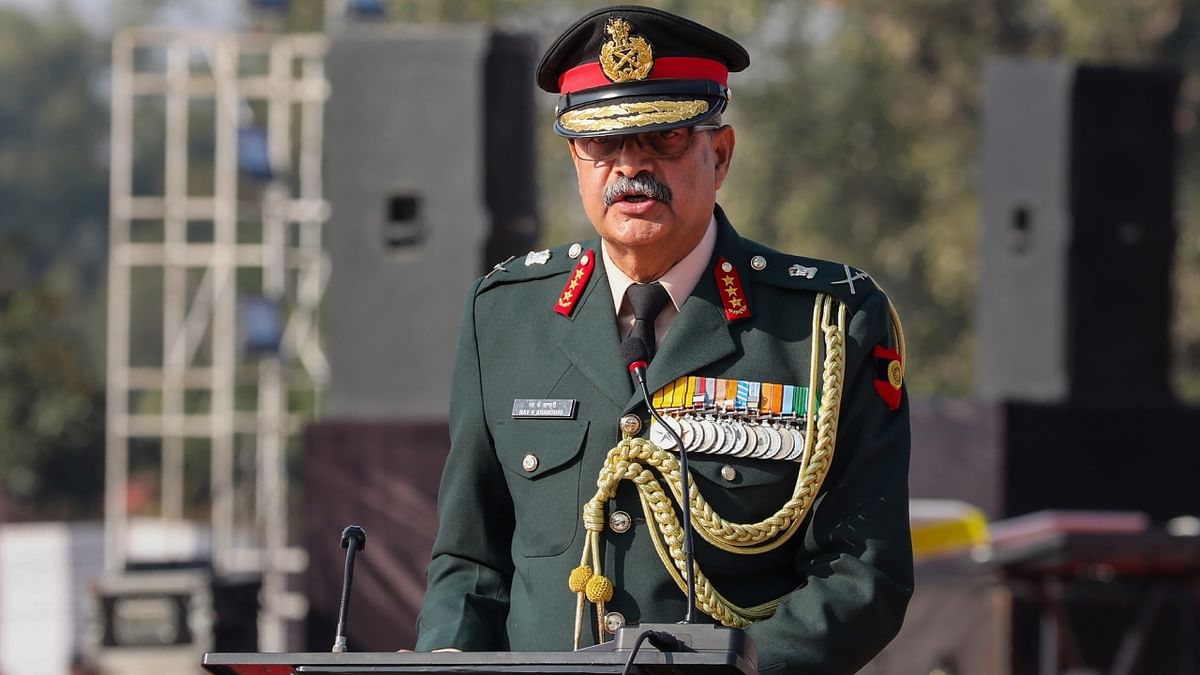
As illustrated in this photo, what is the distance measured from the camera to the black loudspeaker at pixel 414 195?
32.1ft

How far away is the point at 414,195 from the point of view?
9.94 m

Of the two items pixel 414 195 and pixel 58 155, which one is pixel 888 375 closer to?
pixel 414 195

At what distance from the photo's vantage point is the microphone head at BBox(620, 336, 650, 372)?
11.2 feet

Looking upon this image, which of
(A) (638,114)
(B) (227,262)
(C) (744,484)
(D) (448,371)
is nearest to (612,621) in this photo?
(C) (744,484)

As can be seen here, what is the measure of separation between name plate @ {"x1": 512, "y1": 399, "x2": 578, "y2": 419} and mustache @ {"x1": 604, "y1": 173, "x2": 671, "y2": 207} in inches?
13.0

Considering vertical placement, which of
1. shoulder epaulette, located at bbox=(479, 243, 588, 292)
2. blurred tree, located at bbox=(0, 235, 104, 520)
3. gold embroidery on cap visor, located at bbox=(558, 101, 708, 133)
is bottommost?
blurred tree, located at bbox=(0, 235, 104, 520)

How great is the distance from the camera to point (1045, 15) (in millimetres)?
25688

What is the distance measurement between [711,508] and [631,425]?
0.17m

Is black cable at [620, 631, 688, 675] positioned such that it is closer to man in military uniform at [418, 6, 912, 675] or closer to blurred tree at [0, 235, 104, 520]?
man in military uniform at [418, 6, 912, 675]

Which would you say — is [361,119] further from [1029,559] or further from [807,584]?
[807,584]

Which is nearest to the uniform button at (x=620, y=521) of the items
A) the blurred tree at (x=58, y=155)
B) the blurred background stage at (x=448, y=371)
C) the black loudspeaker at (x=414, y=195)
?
the blurred background stage at (x=448, y=371)

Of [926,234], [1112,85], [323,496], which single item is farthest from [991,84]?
[926,234]

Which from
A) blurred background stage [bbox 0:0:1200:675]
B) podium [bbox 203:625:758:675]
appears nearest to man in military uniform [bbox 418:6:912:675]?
podium [bbox 203:625:758:675]

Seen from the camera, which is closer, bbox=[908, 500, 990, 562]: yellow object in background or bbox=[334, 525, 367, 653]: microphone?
bbox=[334, 525, 367, 653]: microphone
